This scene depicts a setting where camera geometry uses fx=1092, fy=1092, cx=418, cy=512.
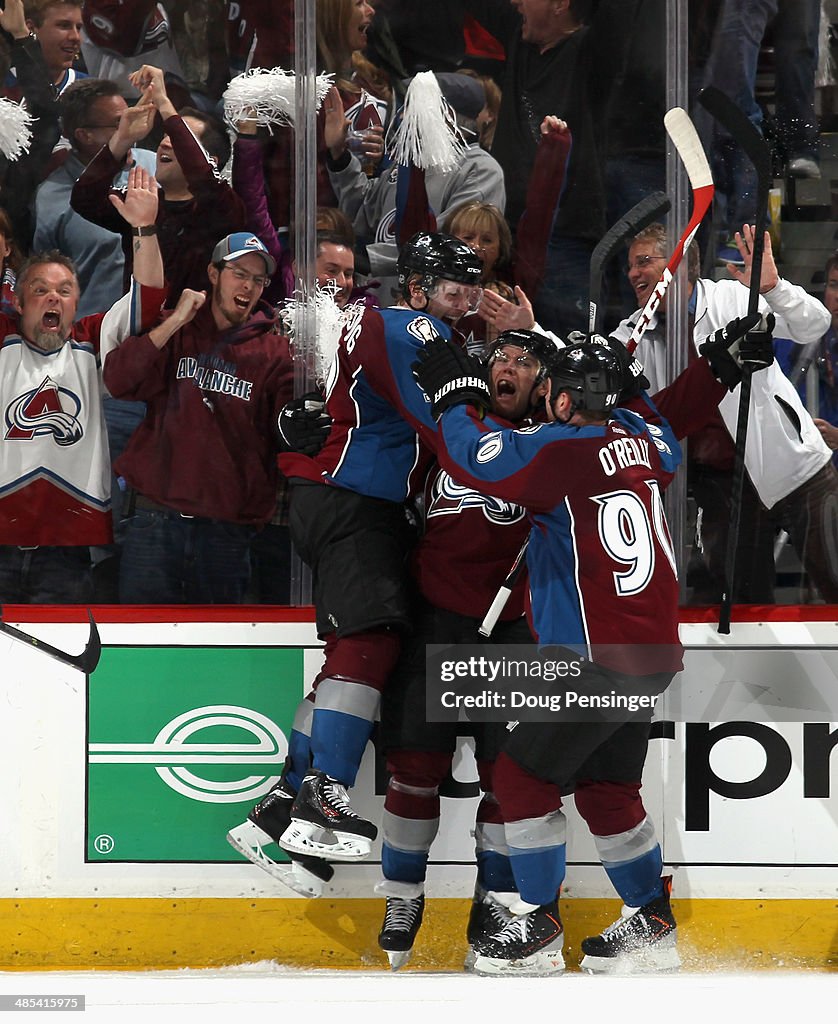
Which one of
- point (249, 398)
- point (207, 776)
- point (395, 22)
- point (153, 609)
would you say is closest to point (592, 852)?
point (207, 776)

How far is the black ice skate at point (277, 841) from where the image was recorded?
2445 mm

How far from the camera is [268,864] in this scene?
246 centimetres

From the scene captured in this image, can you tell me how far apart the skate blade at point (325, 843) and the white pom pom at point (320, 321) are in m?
1.06

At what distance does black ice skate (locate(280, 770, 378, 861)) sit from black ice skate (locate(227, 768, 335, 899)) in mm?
139

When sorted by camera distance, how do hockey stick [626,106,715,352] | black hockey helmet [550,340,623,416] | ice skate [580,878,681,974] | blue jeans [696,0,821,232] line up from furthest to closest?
blue jeans [696,0,821,232] → hockey stick [626,106,715,352] → ice skate [580,878,681,974] → black hockey helmet [550,340,623,416]

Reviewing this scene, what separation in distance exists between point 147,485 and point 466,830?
115cm

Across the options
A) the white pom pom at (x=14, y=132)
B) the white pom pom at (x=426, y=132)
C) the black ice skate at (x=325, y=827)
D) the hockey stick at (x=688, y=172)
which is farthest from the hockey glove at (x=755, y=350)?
the white pom pom at (x=14, y=132)

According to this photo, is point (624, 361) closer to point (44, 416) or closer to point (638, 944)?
point (638, 944)

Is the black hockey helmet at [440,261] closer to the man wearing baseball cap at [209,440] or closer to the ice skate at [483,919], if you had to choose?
the man wearing baseball cap at [209,440]

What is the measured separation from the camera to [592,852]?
2576 mm

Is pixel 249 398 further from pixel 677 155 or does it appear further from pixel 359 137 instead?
pixel 677 155

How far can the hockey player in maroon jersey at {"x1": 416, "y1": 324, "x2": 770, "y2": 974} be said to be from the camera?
2195 mm

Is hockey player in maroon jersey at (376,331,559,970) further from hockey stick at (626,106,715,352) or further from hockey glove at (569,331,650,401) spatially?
hockey stick at (626,106,715,352)

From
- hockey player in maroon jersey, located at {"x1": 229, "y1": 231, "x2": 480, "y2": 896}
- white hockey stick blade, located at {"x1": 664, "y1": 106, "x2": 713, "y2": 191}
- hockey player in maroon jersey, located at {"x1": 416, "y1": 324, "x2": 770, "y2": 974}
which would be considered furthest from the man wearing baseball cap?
white hockey stick blade, located at {"x1": 664, "y1": 106, "x2": 713, "y2": 191}
